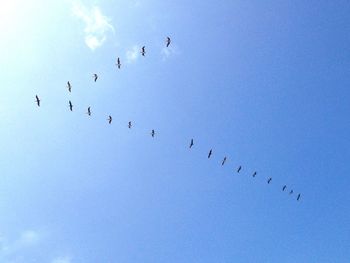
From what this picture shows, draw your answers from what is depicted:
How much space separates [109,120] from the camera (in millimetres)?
56781

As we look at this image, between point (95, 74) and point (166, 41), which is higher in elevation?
point (166, 41)

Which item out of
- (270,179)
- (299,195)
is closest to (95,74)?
(270,179)

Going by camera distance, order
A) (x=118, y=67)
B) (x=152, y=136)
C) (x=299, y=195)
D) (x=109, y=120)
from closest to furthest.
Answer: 1. (x=118, y=67)
2. (x=109, y=120)
3. (x=152, y=136)
4. (x=299, y=195)

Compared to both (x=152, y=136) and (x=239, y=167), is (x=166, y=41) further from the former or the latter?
(x=239, y=167)

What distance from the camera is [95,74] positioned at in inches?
2062

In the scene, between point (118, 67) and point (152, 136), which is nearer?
point (118, 67)

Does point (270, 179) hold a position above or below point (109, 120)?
above

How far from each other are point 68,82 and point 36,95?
13.0 ft

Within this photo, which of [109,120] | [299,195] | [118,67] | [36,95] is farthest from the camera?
[299,195]

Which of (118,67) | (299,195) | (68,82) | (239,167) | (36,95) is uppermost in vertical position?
(299,195)

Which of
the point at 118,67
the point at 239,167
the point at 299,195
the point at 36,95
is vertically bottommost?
the point at 36,95

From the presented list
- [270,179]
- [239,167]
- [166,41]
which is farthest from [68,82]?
[270,179]

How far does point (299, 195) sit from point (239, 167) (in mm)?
15897

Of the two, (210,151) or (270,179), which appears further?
(270,179)
